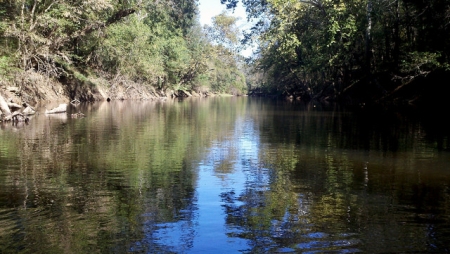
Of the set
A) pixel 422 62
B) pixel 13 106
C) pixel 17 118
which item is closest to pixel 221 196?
pixel 17 118

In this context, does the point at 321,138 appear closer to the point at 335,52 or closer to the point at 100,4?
the point at 100,4

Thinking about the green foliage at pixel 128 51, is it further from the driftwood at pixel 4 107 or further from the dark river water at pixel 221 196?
the dark river water at pixel 221 196

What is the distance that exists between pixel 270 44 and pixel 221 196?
1568 inches

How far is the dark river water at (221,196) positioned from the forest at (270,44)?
12.7m

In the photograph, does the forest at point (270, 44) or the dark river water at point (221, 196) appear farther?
the forest at point (270, 44)

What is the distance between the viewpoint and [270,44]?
45.7m

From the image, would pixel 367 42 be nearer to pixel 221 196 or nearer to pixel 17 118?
pixel 17 118

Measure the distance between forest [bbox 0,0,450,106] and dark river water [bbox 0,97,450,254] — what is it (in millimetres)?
12732

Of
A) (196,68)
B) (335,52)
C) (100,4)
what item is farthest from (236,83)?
(100,4)

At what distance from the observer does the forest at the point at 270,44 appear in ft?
87.8

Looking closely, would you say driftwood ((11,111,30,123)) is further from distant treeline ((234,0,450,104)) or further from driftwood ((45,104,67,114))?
distant treeline ((234,0,450,104))

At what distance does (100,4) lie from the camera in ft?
87.9

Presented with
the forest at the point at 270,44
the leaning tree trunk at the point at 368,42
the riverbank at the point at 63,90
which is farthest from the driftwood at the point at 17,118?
the leaning tree trunk at the point at 368,42

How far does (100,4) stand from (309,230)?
80.9 ft
